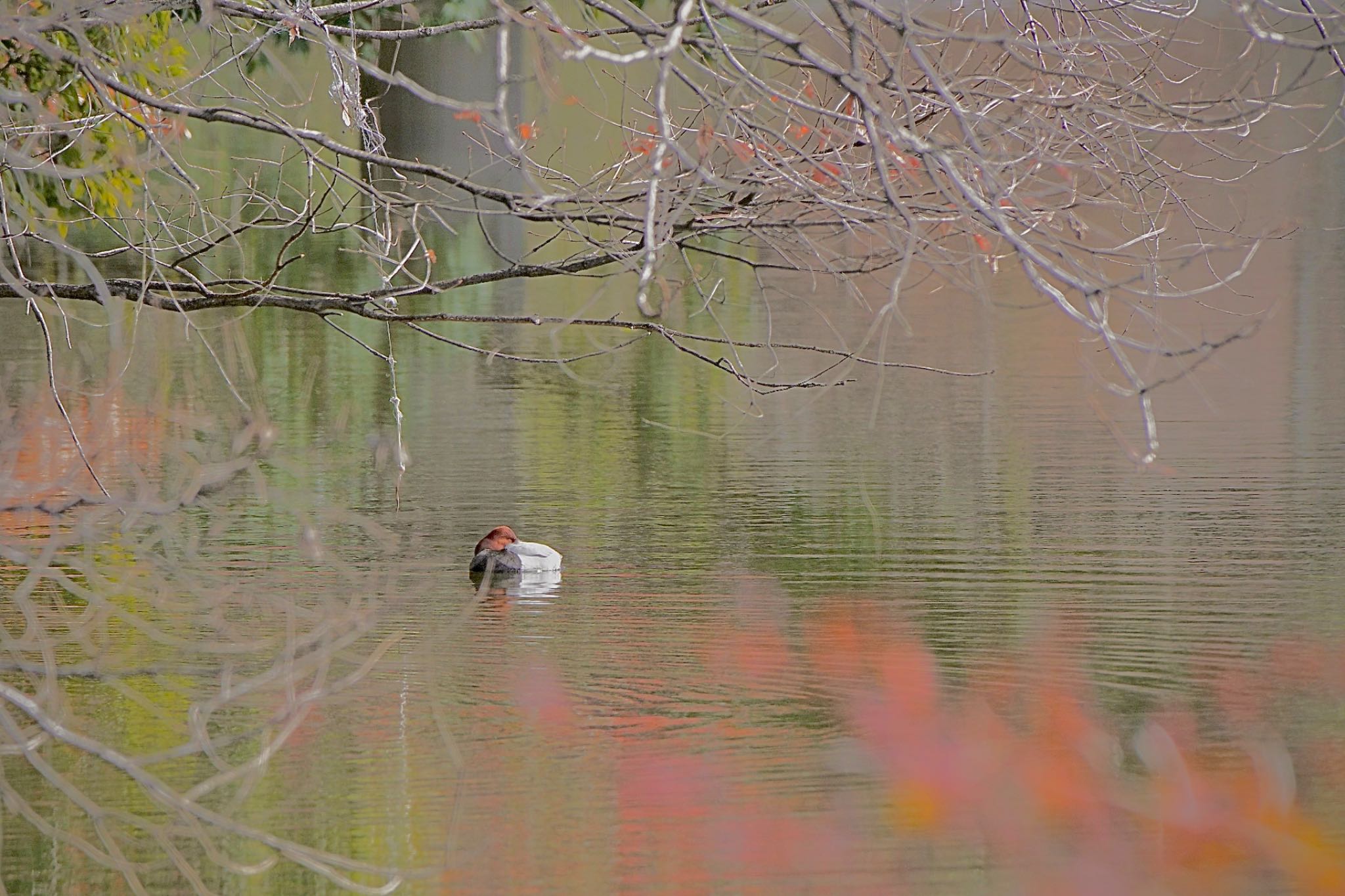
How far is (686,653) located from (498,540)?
208 centimetres

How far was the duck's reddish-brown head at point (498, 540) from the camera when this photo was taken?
388 inches

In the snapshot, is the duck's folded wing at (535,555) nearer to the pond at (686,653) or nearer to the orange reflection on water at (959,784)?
the pond at (686,653)

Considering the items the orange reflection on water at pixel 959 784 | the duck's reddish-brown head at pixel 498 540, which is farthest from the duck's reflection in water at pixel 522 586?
the orange reflection on water at pixel 959 784

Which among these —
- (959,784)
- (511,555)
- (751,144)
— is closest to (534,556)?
(511,555)

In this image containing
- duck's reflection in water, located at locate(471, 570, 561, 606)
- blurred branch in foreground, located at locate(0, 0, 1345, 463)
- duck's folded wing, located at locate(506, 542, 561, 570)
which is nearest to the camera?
blurred branch in foreground, located at locate(0, 0, 1345, 463)

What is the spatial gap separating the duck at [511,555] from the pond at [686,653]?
0.16 meters

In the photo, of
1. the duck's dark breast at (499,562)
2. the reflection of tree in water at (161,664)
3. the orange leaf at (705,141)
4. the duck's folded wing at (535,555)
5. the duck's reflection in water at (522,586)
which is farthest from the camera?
the duck's folded wing at (535,555)

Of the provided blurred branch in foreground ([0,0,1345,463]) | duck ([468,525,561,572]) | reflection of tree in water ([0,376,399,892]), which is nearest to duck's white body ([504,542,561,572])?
duck ([468,525,561,572])

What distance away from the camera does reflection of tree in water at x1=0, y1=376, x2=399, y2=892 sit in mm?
4070

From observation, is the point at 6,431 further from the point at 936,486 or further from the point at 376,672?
the point at 936,486

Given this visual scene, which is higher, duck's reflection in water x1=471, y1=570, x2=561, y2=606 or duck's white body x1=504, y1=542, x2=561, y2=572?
duck's white body x1=504, y1=542, x2=561, y2=572

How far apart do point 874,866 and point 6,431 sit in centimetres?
265

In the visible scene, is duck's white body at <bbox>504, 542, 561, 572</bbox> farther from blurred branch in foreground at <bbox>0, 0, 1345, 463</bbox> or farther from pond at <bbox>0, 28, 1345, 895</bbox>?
blurred branch in foreground at <bbox>0, 0, 1345, 463</bbox>

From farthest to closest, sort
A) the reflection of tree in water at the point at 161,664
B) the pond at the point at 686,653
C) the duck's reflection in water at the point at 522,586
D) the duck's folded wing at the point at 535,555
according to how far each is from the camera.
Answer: the duck's folded wing at the point at 535,555 → the duck's reflection in water at the point at 522,586 → the pond at the point at 686,653 → the reflection of tree in water at the point at 161,664
